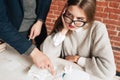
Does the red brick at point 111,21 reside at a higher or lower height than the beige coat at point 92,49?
lower

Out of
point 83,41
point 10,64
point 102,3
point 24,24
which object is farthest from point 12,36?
point 102,3

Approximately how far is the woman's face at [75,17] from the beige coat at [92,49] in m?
0.10

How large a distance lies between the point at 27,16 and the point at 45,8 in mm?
163

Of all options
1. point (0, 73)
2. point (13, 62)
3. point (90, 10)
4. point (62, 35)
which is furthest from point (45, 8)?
point (0, 73)

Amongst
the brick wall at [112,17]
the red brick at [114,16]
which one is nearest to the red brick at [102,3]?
the brick wall at [112,17]

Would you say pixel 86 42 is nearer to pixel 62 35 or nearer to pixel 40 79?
pixel 62 35

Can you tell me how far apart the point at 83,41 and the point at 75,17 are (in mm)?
199

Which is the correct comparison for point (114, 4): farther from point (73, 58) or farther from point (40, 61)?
point (40, 61)

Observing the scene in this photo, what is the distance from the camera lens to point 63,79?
3.70 feet

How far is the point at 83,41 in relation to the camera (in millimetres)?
1437

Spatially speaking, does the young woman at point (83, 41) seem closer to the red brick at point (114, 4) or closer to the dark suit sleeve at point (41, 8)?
the dark suit sleeve at point (41, 8)

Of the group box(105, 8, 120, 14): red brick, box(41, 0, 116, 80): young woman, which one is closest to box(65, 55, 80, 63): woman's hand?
box(41, 0, 116, 80): young woman

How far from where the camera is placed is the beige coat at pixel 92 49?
49.2 inches

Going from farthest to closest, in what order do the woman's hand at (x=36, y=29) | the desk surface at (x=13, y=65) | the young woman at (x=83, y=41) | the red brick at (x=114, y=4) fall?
1. the red brick at (x=114, y=4)
2. the woman's hand at (x=36, y=29)
3. the young woman at (x=83, y=41)
4. the desk surface at (x=13, y=65)
